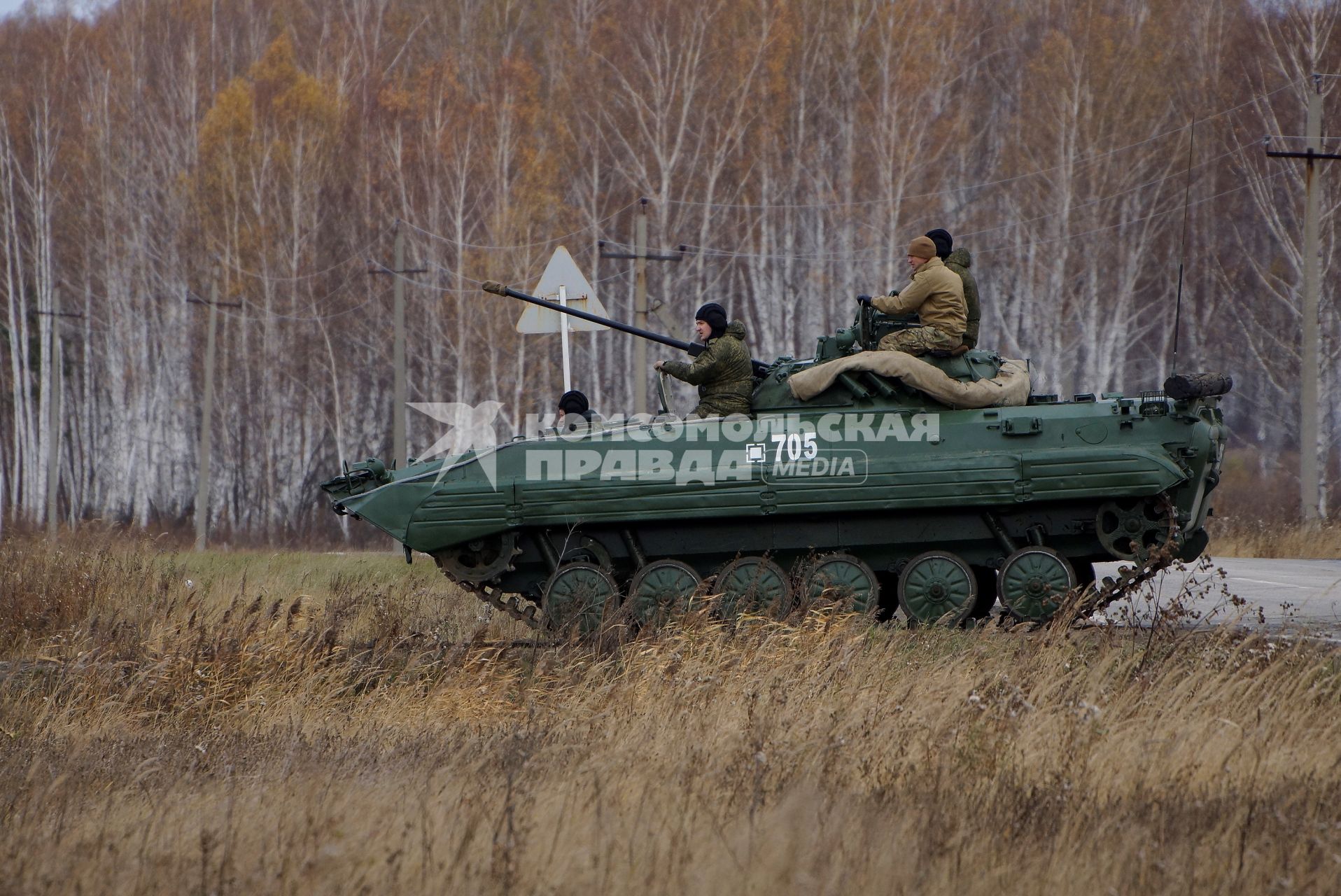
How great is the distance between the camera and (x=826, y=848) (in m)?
5.25

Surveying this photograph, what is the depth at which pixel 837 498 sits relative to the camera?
10.4m

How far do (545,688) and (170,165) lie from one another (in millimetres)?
33331

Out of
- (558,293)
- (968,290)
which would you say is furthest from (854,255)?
(968,290)

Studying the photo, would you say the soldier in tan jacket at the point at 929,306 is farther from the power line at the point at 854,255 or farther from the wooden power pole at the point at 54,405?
the power line at the point at 854,255

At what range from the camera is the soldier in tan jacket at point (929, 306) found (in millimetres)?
10844

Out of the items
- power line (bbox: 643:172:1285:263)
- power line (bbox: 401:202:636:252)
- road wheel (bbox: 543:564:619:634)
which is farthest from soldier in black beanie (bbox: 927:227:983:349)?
power line (bbox: 401:202:636:252)

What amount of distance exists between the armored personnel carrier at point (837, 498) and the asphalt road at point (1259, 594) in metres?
0.71

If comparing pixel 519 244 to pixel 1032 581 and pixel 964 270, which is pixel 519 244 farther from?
pixel 1032 581

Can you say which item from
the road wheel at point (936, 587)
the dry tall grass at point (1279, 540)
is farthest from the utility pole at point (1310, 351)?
the road wheel at point (936, 587)

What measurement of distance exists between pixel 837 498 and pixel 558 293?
3612 mm

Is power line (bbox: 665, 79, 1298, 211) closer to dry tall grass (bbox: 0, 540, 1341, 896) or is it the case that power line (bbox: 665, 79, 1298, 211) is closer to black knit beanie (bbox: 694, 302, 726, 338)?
black knit beanie (bbox: 694, 302, 726, 338)

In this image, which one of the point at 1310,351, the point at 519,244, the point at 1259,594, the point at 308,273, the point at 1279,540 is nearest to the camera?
the point at 1259,594

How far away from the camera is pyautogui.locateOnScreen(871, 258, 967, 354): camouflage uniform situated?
427 inches

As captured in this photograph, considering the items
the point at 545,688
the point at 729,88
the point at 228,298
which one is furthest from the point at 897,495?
the point at 228,298
